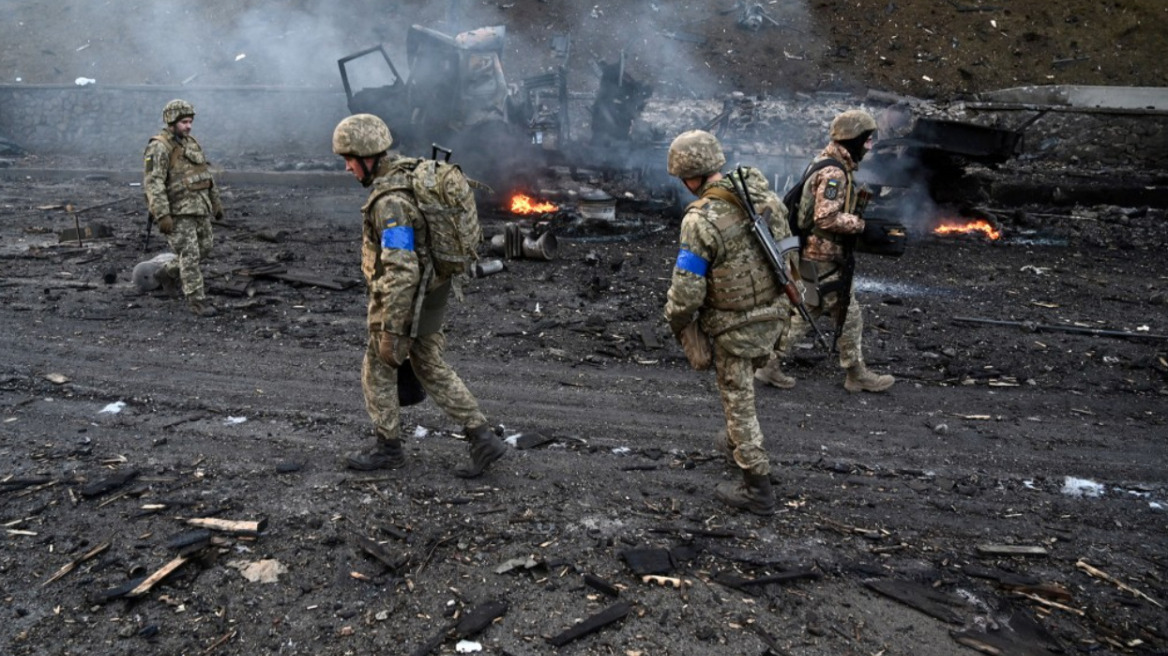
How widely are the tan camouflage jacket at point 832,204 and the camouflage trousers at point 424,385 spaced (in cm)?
287

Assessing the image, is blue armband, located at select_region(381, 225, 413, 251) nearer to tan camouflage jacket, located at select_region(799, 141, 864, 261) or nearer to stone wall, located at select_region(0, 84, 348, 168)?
tan camouflage jacket, located at select_region(799, 141, 864, 261)

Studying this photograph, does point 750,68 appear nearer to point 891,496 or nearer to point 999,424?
point 999,424

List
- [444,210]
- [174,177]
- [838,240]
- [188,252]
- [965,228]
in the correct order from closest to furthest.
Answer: [444,210]
[838,240]
[174,177]
[188,252]
[965,228]

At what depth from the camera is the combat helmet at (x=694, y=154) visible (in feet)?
14.3

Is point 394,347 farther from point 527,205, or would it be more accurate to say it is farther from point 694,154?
point 527,205

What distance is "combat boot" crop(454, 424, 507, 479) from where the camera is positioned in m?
4.90

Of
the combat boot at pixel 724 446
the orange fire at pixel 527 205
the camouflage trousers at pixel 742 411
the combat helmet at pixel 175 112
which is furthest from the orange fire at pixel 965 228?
the combat helmet at pixel 175 112

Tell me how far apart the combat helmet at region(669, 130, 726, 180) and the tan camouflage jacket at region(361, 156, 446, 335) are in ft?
4.72

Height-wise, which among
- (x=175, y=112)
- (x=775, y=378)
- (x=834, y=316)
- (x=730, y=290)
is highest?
(x=175, y=112)

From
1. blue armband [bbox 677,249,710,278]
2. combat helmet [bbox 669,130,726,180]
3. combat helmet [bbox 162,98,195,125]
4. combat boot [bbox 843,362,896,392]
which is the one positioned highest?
combat helmet [bbox 162,98,195,125]

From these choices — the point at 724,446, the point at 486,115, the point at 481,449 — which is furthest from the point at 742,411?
the point at 486,115

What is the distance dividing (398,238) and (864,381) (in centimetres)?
394

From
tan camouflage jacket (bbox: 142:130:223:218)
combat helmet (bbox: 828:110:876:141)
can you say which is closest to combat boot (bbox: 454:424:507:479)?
combat helmet (bbox: 828:110:876:141)

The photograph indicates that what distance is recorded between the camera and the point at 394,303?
4.43 meters
